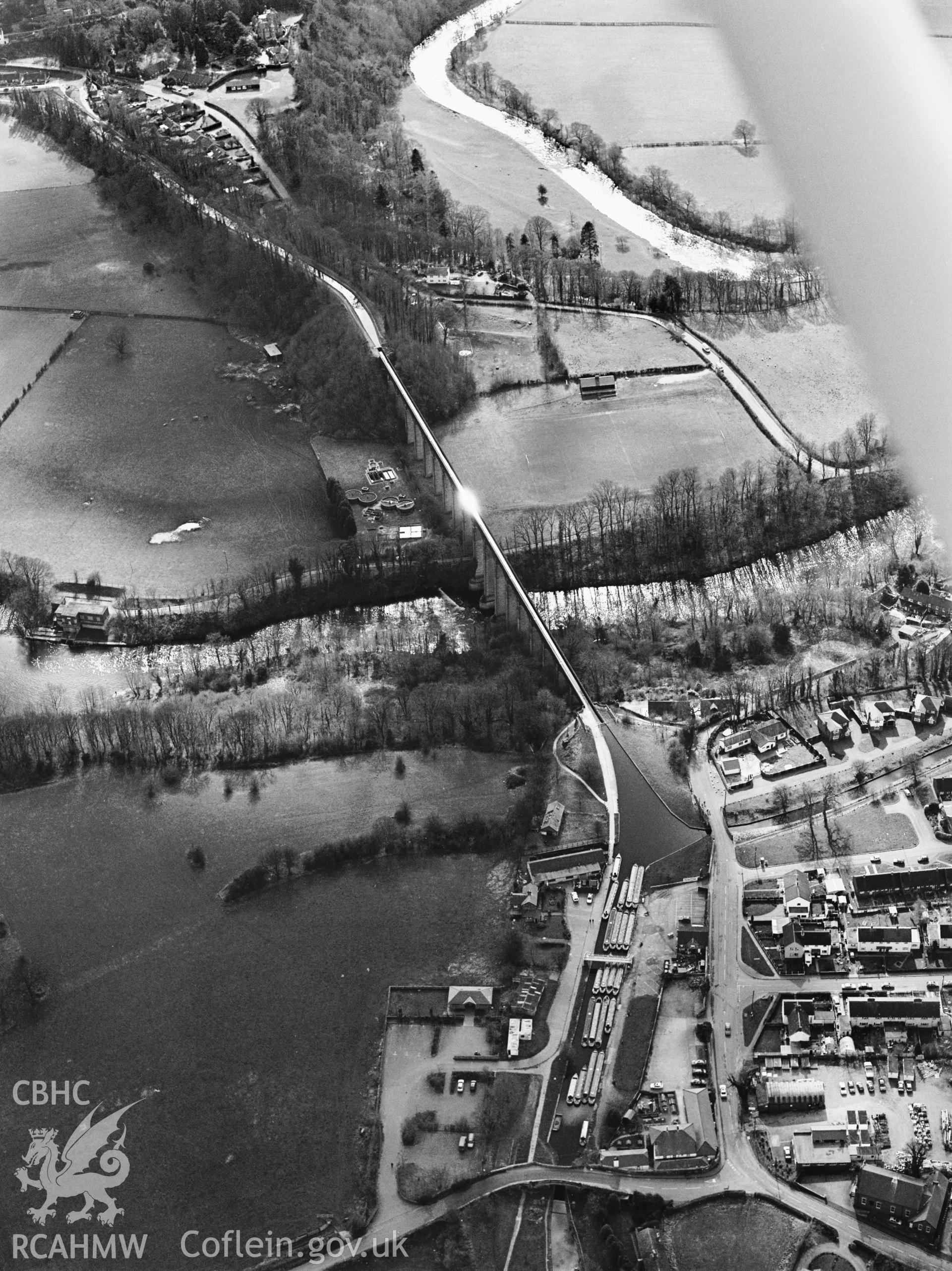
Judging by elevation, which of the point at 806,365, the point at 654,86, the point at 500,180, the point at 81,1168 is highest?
the point at 654,86

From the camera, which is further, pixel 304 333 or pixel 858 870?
pixel 304 333

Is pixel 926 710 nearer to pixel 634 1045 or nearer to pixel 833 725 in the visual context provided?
pixel 833 725

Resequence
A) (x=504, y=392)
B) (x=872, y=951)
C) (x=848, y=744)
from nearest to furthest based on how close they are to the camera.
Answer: (x=872, y=951), (x=848, y=744), (x=504, y=392)

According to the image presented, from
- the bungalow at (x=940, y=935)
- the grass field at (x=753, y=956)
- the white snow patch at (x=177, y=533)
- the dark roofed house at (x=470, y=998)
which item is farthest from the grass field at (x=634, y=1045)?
the white snow patch at (x=177, y=533)

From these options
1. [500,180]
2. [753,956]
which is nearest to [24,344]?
[500,180]

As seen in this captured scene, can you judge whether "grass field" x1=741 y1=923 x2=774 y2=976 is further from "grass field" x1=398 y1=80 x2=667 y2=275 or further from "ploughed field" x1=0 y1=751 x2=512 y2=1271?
"grass field" x1=398 y1=80 x2=667 y2=275

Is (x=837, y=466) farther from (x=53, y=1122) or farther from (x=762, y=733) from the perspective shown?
(x=53, y=1122)

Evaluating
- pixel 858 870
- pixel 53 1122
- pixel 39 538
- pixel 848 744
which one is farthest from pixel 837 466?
pixel 53 1122
